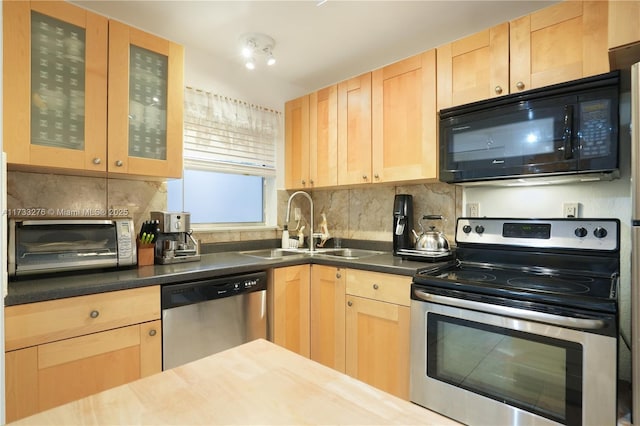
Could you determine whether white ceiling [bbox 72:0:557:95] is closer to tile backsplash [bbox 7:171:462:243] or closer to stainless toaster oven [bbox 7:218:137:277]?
tile backsplash [bbox 7:171:462:243]

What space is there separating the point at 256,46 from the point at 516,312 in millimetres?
2158

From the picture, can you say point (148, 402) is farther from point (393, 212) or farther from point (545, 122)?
point (393, 212)

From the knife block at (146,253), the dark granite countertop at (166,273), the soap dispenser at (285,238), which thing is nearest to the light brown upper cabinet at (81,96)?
the knife block at (146,253)

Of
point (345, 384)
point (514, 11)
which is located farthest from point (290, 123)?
point (345, 384)

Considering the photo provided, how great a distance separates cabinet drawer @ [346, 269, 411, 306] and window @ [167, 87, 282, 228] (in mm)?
1163

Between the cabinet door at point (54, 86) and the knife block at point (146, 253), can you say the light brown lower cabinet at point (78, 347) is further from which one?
the cabinet door at point (54, 86)

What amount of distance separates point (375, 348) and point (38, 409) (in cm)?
160

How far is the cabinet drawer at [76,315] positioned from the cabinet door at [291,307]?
74 centimetres

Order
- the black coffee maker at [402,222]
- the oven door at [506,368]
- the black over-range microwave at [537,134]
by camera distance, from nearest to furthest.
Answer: the oven door at [506,368] → the black over-range microwave at [537,134] → the black coffee maker at [402,222]

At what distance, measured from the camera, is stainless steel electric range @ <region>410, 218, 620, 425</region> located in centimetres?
132

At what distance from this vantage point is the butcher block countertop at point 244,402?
0.56 metres

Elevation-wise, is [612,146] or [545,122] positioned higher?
[545,122]

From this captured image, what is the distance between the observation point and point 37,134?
1.64m

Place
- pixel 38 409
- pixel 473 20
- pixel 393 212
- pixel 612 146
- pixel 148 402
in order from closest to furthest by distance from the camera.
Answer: pixel 148 402, pixel 38 409, pixel 612 146, pixel 473 20, pixel 393 212
